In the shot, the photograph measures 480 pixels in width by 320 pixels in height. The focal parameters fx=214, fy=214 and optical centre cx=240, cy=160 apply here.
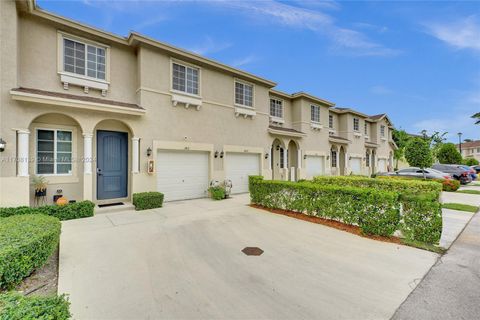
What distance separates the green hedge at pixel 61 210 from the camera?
6.24m

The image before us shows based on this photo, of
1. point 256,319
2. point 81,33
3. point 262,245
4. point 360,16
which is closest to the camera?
point 256,319

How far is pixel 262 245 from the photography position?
5051mm

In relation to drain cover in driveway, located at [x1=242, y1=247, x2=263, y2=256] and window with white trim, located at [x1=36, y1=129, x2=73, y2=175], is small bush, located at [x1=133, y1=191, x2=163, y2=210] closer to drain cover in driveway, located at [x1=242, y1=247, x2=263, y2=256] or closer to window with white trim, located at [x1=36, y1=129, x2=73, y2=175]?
window with white trim, located at [x1=36, y1=129, x2=73, y2=175]

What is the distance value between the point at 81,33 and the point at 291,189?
33.1 ft

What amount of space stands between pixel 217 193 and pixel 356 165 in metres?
18.3

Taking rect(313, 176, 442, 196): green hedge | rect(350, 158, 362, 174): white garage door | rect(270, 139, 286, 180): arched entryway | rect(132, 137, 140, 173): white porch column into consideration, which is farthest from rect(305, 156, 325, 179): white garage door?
rect(132, 137, 140, 173): white porch column

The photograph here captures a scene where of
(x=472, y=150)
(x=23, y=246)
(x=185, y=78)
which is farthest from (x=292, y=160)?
(x=472, y=150)

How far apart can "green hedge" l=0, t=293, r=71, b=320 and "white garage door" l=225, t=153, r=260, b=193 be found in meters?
10.2

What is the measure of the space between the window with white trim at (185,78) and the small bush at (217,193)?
500cm

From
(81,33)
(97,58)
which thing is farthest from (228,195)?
(81,33)

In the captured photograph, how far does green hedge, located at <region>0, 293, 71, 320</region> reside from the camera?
171cm

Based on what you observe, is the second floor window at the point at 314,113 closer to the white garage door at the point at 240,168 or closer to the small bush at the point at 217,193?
the white garage door at the point at 240,168

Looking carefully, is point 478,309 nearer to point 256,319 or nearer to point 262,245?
point 256,319

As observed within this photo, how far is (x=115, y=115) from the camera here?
27.9ft
